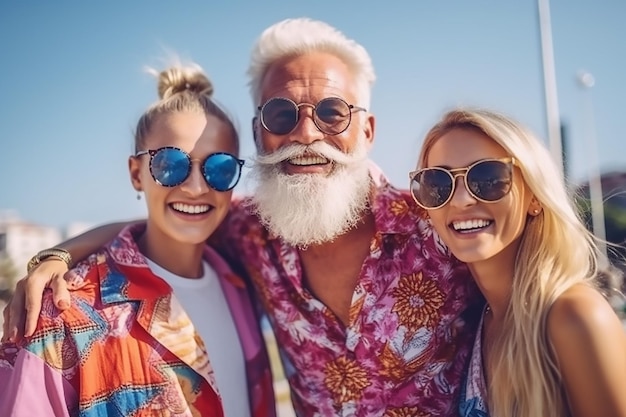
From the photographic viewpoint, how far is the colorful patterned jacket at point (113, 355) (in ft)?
6.90

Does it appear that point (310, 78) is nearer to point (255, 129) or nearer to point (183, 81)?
point (255, 129)

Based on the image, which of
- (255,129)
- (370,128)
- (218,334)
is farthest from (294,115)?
(218,334)

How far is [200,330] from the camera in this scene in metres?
2.64

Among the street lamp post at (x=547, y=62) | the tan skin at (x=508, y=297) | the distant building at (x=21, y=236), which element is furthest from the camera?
the distant building at (x=21, y=236)

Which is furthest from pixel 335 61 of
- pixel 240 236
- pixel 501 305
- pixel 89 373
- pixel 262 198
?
pixel 89 373

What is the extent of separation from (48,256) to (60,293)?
0.37 m

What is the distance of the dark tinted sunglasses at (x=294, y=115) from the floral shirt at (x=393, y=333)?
1.72ft

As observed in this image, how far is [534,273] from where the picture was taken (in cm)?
226

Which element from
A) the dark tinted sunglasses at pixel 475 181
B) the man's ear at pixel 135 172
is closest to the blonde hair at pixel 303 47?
the man's ear at pixel 135 172

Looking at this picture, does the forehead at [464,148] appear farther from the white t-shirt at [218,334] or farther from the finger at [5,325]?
the finger at [5,325]

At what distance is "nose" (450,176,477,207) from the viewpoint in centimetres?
232

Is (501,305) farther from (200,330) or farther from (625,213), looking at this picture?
(625,213)

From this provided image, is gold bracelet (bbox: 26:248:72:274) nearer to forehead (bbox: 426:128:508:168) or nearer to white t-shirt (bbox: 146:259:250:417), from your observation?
white t-shirt (bbox: 146:259:250:417)

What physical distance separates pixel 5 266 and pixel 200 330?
33973mm
